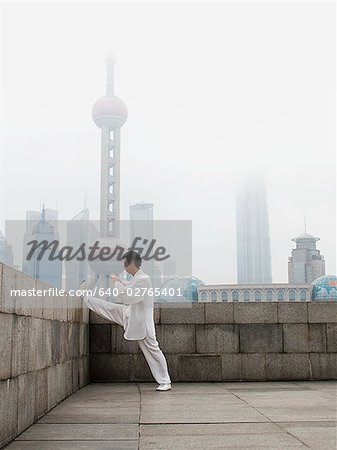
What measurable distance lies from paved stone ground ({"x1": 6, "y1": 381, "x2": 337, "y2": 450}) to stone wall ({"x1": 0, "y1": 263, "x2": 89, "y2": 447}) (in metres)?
0.16

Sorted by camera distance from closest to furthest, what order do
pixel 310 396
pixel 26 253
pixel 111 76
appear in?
pixel 310 396 < pixel 26 253 < pixel 111 76

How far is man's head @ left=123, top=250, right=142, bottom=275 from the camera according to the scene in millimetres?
8438

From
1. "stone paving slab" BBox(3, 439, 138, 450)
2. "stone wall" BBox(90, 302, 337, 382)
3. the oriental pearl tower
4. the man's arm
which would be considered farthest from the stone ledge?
the oriental pearl tower

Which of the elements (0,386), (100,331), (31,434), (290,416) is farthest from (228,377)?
(0,386)

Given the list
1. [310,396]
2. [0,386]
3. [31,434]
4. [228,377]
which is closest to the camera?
[0,386]

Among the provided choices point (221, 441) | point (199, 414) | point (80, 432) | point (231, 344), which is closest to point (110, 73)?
Result: point (231, 344)

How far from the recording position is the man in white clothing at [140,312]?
8312mm

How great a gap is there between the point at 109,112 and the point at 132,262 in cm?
14966

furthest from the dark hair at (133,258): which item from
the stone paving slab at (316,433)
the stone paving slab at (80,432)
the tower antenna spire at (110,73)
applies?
the tower antenna spire at (110,73)

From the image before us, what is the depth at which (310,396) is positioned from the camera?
7348mm

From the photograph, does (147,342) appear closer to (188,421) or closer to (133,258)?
Answer: (133,258)

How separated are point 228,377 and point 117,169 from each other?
149279 mm

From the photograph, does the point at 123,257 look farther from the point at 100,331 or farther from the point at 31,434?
the point at 31,434

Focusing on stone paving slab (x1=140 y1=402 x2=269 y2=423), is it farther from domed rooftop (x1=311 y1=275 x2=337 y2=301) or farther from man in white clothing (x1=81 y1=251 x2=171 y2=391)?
domed rooftop (x1=311 y1=275 x2=337 y2=301)
